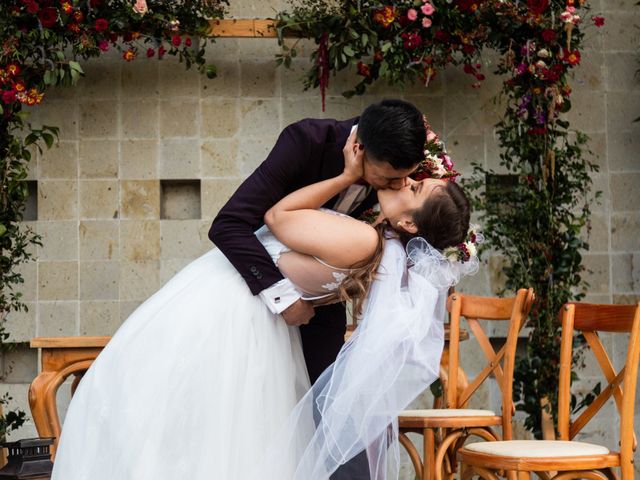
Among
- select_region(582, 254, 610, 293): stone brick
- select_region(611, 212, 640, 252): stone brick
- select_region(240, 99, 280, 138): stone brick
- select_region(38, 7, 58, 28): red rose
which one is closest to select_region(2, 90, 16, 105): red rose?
select_region(38, 7, 58, 28): red rose

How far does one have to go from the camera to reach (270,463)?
2506 millimetres

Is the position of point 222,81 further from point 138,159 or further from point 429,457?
point 429,457

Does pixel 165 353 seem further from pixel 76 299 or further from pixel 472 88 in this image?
pixel 472 88

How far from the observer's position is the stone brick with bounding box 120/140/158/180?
15.8ft

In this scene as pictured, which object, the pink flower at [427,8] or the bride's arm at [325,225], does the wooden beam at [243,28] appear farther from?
the bride's arm at [325,225]

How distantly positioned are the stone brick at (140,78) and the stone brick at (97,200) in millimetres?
477

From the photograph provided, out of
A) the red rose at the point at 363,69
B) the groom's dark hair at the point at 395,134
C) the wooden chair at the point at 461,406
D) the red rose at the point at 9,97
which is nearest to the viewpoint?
A: the groom's dark hair at the point at 395,134

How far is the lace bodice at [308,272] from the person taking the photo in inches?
102

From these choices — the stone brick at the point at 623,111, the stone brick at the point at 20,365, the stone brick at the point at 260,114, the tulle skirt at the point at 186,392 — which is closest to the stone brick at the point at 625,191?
the stone brick at the point at 623,111

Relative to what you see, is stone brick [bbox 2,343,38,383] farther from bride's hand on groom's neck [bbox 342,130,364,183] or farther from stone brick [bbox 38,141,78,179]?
bride's hand on groom's neck [bbox 342,130,364,183]

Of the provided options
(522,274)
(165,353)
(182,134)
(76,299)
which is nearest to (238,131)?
(182,134)

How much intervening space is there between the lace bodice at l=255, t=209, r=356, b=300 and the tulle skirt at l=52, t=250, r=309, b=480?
0.11 meters

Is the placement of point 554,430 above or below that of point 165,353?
below

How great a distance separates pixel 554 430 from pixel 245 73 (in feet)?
7.64
